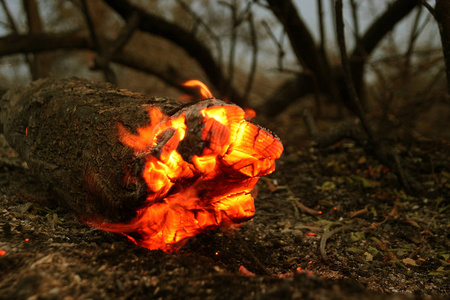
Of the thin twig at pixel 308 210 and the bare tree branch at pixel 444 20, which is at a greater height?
the bare tree branch at pixel 444 20

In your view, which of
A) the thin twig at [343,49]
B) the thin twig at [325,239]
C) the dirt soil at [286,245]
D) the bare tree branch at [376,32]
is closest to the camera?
the dirt soil at [286,245]

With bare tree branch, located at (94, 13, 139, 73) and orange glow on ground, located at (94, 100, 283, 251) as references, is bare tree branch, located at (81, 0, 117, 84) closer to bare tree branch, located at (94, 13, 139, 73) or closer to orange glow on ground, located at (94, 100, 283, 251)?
bare tree branch, located at (94, 13, 139, 73)

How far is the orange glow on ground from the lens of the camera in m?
1.60

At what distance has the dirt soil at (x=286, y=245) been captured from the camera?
1370 millimetres

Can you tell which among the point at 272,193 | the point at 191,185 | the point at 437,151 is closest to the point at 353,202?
the point at 272,193

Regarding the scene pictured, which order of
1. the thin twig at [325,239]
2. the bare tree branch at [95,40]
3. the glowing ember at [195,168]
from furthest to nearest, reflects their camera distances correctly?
the bare tree branch at [95,40]
the thin twig at [325,239]
the glowing ember at [195,168]

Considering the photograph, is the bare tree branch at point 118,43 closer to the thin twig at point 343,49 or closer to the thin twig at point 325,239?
the thin twig at point 343,49

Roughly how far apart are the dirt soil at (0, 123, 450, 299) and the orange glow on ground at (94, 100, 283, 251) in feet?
0.48

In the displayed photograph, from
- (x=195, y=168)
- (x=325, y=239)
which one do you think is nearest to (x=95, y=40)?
(x=195, y=168)

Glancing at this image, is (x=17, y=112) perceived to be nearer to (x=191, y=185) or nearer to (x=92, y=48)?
(x=191, y=185)

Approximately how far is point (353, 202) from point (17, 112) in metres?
2.50

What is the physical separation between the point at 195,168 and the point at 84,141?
72 cm

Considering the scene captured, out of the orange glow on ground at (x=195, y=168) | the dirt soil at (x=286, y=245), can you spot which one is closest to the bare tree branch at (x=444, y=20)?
the dirt soil at (x=286, y=245)

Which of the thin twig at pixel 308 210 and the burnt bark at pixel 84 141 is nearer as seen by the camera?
the burnt bark at pixel 84 141
